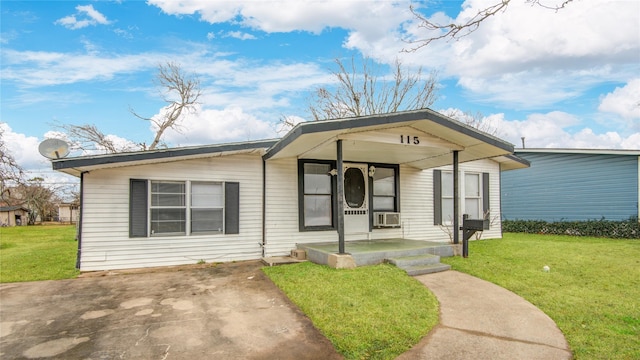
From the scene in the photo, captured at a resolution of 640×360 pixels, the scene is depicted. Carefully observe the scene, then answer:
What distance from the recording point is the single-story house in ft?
21.5

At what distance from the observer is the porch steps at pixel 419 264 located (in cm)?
606

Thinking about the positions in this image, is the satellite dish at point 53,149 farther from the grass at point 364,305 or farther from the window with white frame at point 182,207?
the grass at point 364,305

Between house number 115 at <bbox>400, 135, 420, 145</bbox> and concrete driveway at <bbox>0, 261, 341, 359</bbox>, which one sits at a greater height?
house number 115 at <bbox>400, 135, 420, 145</bbox>

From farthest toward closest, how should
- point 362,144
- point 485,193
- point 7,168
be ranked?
point 7,168 < point 485,193 < point 362,144

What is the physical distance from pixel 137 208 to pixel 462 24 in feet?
21.2

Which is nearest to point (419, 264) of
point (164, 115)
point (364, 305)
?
point (364, 305)

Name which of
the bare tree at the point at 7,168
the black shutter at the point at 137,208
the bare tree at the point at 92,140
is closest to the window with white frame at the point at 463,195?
the black shutter at the point at 137,208

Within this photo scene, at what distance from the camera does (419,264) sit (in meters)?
6.43

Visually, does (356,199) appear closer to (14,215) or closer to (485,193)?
(485,193)

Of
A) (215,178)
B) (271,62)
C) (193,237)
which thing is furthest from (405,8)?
(271,62)

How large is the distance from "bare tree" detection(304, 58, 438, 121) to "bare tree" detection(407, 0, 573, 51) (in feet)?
57.6

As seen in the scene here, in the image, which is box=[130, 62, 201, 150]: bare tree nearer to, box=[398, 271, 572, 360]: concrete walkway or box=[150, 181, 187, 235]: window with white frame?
box=[150, 181, 187, 235]: window with white frame

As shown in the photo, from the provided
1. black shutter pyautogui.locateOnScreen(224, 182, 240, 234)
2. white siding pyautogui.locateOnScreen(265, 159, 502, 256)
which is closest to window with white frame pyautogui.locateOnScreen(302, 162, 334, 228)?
white siding pyautogui.locateOnScreen(265, 159, 502, 256)

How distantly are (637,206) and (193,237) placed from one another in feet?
48.6
